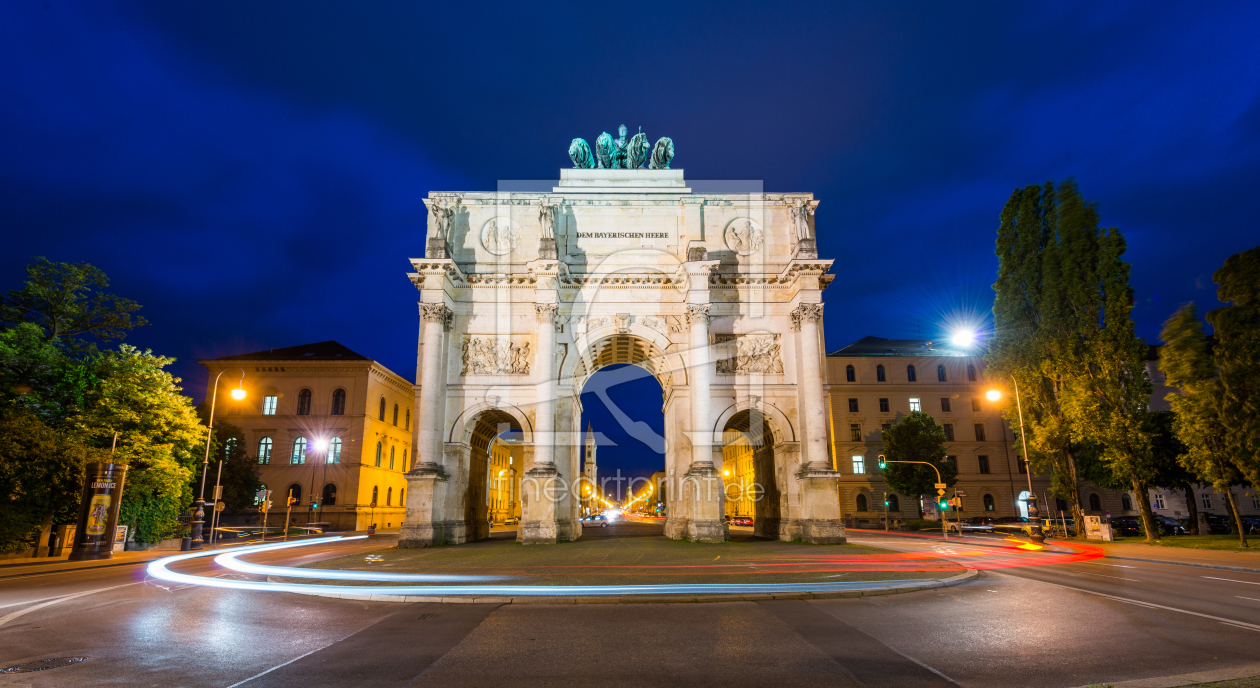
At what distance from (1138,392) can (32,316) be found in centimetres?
4793

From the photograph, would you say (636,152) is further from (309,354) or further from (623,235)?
(309,354)

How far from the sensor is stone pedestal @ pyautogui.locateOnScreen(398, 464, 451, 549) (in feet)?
81.8

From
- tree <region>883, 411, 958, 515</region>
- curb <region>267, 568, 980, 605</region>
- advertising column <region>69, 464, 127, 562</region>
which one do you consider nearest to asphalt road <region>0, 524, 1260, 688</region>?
curb <region>267, 568, 980, 605</region>

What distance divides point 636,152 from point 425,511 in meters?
20.4

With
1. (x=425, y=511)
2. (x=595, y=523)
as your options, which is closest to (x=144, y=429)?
(x=425, y=511)

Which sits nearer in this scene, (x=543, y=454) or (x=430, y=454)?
(x=430, y=454)

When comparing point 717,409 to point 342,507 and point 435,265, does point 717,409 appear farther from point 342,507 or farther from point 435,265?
point 342,507

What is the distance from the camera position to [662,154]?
32969 millimetres

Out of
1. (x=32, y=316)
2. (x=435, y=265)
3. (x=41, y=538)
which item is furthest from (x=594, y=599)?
(x=32, y=316)

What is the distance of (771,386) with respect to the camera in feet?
95.1

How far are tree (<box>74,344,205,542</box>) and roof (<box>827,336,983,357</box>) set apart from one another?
179 ft

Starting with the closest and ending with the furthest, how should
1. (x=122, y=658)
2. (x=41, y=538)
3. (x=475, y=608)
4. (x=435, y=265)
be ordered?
(x=122, y=658), (x=475, y=608), (x=41, y=538), (x=435, y=265)

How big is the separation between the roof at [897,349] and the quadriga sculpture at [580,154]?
39852 millimetres

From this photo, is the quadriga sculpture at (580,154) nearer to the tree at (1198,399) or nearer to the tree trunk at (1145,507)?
the tree at (1198,399)
